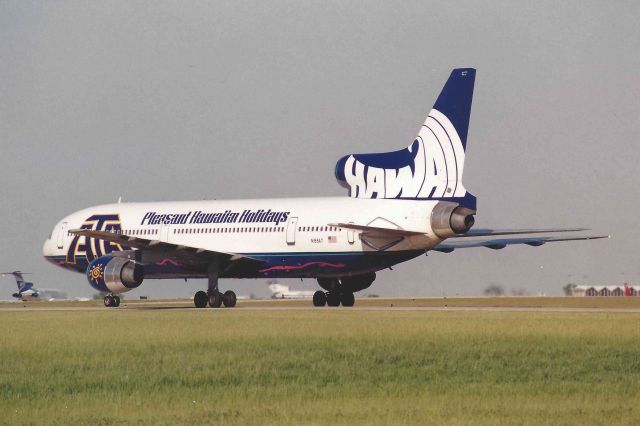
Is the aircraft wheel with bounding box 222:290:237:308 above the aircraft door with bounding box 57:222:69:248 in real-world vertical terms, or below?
below

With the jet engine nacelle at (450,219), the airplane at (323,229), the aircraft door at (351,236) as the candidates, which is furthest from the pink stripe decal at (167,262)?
the jet engine nacelle at (450,219)

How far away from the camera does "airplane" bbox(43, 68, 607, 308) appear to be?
46.4 metres

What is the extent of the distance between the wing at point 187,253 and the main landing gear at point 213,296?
554mm

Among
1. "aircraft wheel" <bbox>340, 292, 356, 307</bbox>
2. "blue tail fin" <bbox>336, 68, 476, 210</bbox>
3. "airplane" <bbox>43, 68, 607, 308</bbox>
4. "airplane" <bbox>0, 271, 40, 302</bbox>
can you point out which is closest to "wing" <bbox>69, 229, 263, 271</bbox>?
"airplane" <bbox>43, 68, 607, 308</bbox>

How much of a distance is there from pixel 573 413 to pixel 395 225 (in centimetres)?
3194

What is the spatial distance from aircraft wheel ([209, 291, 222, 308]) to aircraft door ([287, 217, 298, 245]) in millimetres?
4187

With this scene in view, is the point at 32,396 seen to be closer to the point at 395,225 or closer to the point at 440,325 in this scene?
the point at 440,325

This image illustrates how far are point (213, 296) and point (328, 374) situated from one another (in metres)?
32.5

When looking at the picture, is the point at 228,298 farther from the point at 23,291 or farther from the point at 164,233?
the point at 23,291

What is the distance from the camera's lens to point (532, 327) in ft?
101

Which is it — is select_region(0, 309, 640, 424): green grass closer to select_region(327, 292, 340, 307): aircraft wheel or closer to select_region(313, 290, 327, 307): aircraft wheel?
select_region(327, 292, 340, 307): aircraft wheel

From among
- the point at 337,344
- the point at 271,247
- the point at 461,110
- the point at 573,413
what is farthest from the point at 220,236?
the point at 573,413

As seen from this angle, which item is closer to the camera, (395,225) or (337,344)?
(337,344)

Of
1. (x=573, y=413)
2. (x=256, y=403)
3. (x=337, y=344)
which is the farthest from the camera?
(x=337, y=344)
